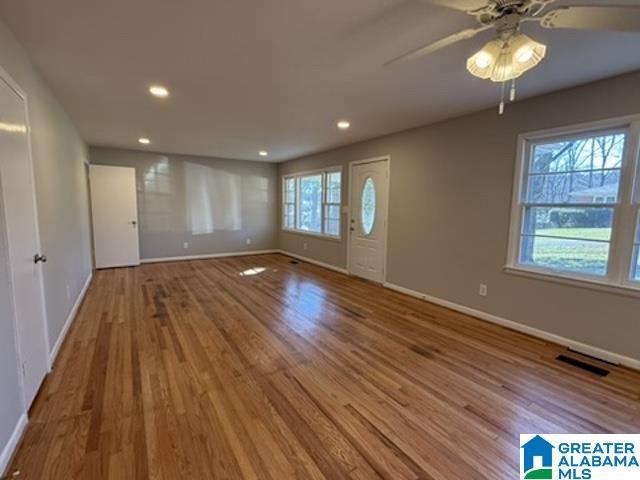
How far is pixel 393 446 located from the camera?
168 cm

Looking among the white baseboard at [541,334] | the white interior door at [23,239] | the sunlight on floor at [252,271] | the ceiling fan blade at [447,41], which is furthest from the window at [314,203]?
the white interior door at [23,239]

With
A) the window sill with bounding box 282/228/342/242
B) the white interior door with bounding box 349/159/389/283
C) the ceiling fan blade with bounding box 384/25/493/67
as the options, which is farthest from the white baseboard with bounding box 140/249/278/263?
the ceiling fan blade with bounding box 384/25/493/67

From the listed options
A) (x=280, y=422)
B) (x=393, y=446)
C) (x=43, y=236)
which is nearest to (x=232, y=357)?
(x=280, y=422)

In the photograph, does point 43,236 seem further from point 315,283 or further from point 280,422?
point 315,283

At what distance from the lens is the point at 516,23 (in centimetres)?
143

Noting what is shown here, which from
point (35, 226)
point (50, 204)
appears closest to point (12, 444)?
point (35, 226)

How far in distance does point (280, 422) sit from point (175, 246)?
19.4 feet

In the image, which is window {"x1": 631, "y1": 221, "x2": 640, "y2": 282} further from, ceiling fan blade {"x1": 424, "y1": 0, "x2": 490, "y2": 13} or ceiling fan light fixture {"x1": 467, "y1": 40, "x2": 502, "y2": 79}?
ceiling fan blade {"x1": 424, "y1": 0, "x2": 490, "y2": 13}

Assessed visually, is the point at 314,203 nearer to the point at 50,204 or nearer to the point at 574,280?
the point at 50,204

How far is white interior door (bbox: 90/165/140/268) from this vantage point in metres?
5.75

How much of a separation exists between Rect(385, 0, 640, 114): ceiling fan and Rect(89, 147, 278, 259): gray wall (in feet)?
20.3

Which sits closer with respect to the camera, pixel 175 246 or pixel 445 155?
pixel 445 155

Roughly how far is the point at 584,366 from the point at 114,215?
7156 mm

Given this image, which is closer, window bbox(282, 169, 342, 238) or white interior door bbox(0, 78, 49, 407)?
white interior door bbox(0, 78, 49, 407)
